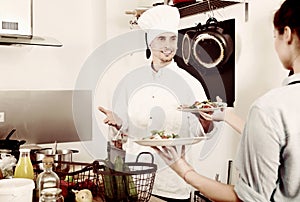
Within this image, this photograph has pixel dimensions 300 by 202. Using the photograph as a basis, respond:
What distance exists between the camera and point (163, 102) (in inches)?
87.2

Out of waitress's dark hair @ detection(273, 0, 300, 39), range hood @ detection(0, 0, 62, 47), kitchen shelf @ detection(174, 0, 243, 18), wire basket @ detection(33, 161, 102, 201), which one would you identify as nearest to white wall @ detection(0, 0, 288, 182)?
kitchen shelf @ detection(174, 0, 243, 18)

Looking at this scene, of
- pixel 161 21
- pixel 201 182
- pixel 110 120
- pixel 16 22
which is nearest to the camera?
pixel 201 182

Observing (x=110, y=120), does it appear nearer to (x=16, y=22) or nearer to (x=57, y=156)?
(x=57, y=156)

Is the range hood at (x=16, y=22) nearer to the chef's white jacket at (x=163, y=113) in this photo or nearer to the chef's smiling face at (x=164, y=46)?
the chef's white jacket at (x=163, y=113)

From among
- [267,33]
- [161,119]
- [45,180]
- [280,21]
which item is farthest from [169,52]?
[280,21]

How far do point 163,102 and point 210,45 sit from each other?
391 millimetres

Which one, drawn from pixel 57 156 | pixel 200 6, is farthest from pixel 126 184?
pixel 200 6

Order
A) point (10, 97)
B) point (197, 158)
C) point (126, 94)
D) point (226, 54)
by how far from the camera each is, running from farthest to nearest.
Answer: point (10, 97)
point (126, 94)
point (197, 158)
point (226, 54)

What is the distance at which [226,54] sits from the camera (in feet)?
6.93

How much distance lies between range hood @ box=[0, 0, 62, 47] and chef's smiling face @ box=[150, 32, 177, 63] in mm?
938

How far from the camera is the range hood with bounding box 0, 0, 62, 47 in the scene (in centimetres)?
256

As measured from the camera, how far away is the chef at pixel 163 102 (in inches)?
82.7

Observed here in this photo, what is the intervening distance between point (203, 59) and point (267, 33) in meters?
0.42

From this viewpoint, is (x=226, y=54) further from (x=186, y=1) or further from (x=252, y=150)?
(x=252, y=150)
